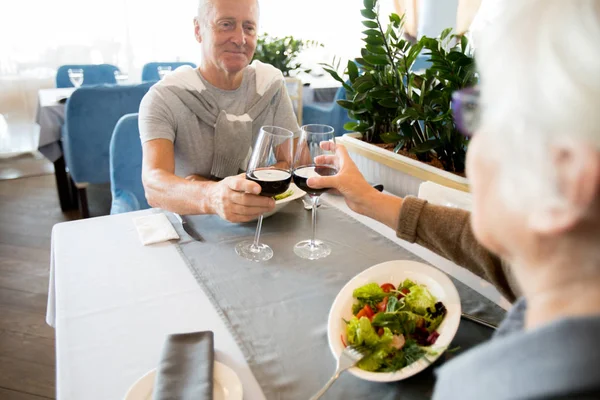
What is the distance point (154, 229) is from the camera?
1095 millimetres

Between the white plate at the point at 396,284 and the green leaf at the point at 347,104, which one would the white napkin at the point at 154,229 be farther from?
the green leaf at the point at 347,104

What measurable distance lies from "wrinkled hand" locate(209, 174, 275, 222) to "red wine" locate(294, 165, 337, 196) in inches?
3.5

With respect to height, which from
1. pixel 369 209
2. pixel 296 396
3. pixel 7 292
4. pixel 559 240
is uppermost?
pixel 559 240

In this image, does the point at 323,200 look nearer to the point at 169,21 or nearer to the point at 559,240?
the point at 559,240

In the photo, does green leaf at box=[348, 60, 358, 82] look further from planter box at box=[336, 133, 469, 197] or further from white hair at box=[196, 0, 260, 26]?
white hair at box=[196, 0, 260, 26]

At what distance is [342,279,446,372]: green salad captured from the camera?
67cm

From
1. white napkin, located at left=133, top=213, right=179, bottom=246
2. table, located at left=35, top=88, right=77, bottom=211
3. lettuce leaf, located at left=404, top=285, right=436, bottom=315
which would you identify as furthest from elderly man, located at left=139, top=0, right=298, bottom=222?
table, located at left=35, top=88, right=77, bottom=211

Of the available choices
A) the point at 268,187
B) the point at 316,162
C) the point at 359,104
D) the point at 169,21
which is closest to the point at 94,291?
the point at 268,187

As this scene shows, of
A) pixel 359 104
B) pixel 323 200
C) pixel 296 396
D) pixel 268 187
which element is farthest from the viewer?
pixel 359 104

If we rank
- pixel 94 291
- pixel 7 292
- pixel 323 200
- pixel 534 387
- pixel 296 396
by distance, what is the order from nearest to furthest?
pixel 534 387, pixel 296 396, pixel 94 291, pixel 323 200, pixel 7 292

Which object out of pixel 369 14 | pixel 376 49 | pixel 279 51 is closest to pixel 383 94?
pixel 376 49

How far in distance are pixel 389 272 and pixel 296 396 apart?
1.05 ft

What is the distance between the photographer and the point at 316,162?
1008 mm

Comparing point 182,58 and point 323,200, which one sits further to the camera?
point 182,58
